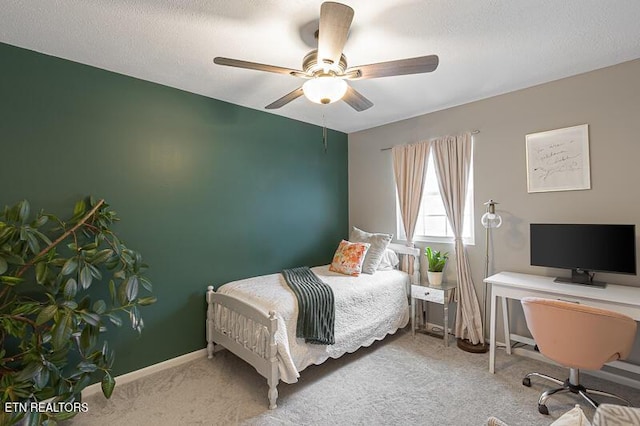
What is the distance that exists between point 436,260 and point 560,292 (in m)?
1.18

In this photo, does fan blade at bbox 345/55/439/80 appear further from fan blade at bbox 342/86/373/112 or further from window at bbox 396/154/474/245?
window at bbox 396/154/474/245

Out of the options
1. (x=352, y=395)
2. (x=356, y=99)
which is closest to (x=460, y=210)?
(x=356, y=99)

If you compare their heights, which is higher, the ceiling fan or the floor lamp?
the ceiling fan

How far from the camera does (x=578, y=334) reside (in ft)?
6.24

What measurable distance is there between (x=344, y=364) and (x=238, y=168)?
222 centimetres

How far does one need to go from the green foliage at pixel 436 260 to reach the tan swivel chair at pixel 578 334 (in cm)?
114

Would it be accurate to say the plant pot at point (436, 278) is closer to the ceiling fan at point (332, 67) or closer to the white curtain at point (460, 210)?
the white curtain at point (460, 210)

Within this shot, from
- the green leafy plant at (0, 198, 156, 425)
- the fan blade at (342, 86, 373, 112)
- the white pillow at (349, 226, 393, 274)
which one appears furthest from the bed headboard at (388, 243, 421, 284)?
the green leafy plant at (0, 198, 156, 425)

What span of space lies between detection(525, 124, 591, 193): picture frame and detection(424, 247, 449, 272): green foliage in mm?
1063

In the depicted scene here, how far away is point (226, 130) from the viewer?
3.16 meters

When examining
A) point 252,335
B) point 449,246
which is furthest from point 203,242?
point 449,246

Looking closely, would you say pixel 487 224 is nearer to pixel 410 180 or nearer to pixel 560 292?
pixel 560 292

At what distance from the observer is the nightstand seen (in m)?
3.12

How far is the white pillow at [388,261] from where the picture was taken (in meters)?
3.61
